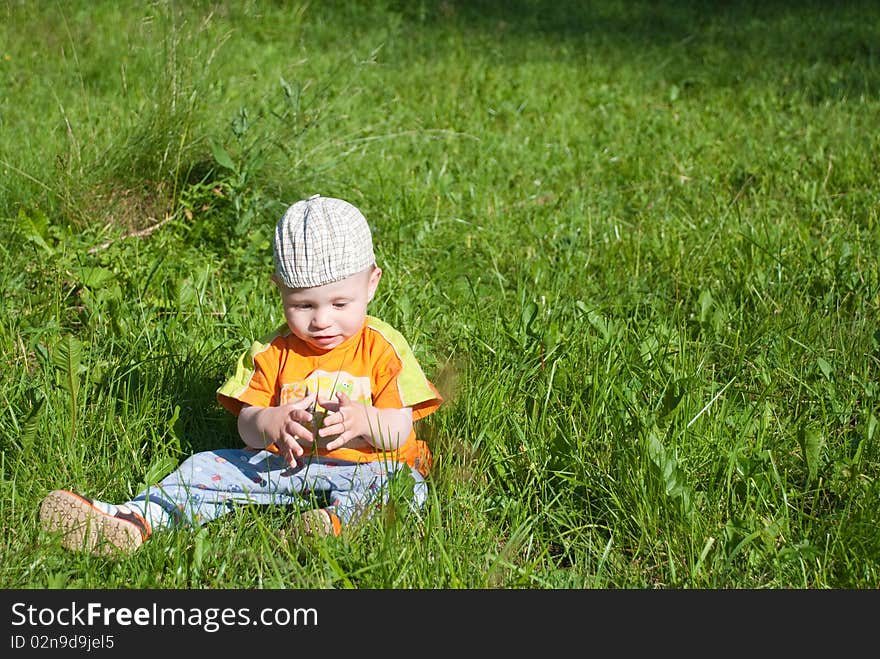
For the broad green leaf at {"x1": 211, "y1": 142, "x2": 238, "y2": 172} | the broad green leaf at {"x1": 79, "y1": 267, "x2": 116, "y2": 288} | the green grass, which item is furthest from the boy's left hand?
the broad green leaf at {"x1": 211, "y1": 142, "x2": 238, "y2": 172}

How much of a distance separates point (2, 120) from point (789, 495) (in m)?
4.12

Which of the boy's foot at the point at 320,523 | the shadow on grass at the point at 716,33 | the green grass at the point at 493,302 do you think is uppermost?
the shadow on grass at the point at 716,33

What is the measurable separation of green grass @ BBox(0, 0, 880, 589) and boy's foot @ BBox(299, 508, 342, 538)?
0.05 m

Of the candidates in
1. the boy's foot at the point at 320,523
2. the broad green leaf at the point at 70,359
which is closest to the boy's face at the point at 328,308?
the boy's foot at the point at 320,523

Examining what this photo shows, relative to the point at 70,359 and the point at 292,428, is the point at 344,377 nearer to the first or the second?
the point at 292,428

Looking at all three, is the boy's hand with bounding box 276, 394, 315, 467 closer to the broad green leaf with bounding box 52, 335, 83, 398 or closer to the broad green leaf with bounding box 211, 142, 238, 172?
the broad green leaf with bounding box 52, 335, 83, 398

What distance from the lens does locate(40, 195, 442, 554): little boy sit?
249cm

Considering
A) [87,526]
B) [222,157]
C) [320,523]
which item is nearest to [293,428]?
[320,523]

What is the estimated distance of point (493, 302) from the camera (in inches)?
148

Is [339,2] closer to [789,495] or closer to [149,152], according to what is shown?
[149,152]

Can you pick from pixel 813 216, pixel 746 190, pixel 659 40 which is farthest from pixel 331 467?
pixel 659 40

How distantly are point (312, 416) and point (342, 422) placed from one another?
75mm

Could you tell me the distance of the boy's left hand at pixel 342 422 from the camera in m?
2.48

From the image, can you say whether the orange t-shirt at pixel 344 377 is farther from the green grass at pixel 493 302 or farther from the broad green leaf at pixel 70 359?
the broad green leaf at pixel 70 359
